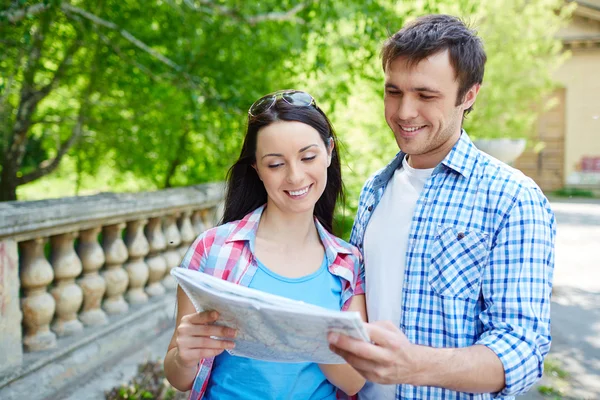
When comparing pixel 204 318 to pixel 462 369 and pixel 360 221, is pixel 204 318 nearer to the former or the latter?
pixel 462 369

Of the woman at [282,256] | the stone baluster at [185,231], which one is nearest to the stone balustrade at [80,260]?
the stone baluster at [185,231]

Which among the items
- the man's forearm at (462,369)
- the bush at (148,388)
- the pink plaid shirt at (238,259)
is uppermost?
the pink plaid shirt at (238,259)

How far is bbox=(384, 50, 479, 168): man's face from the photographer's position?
1.79m

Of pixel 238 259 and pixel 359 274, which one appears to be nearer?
pixel 238 259

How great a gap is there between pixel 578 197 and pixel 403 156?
1834cm

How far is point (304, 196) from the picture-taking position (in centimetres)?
185

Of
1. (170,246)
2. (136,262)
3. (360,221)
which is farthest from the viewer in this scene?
(170,246)

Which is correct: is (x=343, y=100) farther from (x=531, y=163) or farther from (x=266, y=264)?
(x=531, y=163)

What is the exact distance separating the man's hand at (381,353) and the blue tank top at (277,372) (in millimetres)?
427

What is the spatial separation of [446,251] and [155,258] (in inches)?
111

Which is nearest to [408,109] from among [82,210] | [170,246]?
[82,210]

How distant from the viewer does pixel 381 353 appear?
1.30 meters

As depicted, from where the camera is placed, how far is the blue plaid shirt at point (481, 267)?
59.4 inches

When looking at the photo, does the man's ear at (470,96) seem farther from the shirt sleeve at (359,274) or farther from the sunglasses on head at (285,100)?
the shirt sleeve at (359,274)
